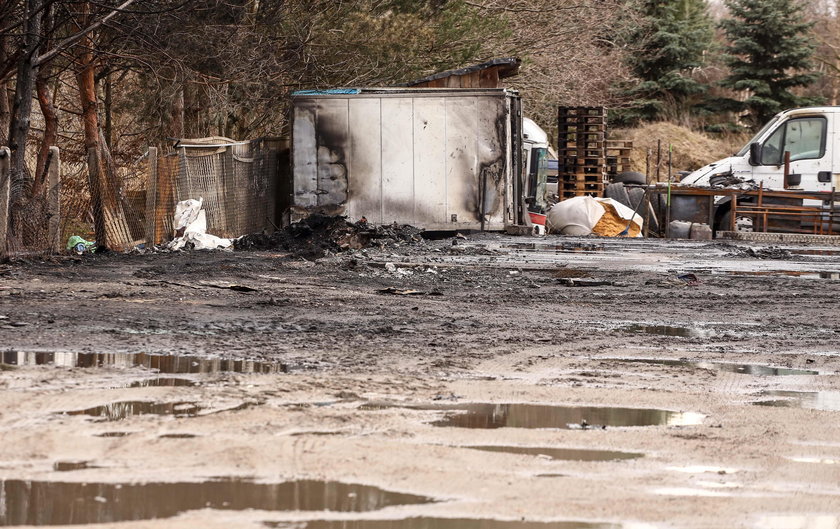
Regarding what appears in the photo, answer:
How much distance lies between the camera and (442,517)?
4105mm

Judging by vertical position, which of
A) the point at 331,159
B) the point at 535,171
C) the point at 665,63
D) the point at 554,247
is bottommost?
the point at 554,247

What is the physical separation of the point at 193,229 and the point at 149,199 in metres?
0.76

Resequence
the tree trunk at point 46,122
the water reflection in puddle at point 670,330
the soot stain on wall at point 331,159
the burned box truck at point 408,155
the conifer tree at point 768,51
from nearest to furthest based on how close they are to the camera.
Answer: the water reflection in puddle at point 670,330 < the tree trunk at point 46,122 < the burned box truck at point 408,155 < the soot stain on wall at point 331,159 < the conifer tree at point 768,51

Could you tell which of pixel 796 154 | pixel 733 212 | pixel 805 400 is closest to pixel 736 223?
pixel 733 212

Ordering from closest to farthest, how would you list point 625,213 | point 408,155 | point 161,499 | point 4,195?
point 161,499 → point 4,195 → point 408,155 → point 625,213

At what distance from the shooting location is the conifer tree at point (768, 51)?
46.7 m

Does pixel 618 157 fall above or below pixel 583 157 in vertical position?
above

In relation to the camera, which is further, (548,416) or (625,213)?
(625,213)

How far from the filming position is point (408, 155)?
1962 centimetres

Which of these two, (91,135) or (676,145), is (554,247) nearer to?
(91,135)

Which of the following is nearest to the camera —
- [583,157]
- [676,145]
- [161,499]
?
[161,499]

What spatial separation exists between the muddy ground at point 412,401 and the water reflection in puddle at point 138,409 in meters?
0.02

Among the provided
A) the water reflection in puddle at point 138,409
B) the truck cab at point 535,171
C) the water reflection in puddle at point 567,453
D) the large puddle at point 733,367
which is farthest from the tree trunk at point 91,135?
the water reflection in puddle at point 567,453

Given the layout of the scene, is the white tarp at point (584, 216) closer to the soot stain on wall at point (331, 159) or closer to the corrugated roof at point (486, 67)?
the corrugated roof at point (486, 67)
